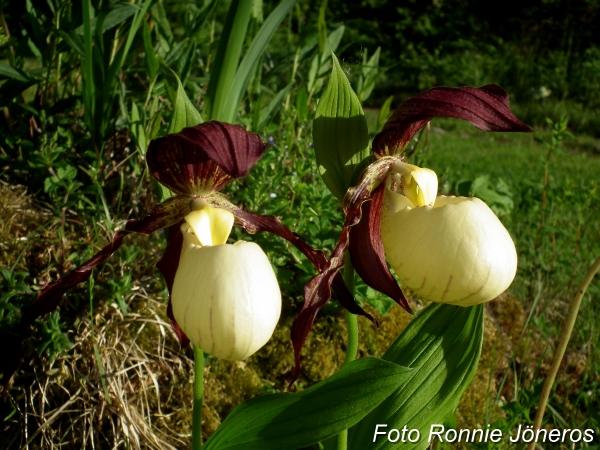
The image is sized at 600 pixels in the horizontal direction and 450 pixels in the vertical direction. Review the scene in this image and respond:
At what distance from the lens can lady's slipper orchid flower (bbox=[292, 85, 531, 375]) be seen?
1.00 m

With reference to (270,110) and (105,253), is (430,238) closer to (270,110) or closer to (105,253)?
(105,253)

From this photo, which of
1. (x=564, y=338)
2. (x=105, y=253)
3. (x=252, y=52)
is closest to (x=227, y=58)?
(x=252, y=52)

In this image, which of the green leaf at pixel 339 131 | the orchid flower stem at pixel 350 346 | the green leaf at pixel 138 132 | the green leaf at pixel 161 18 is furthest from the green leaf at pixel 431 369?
the green leaf at pixel 161 18

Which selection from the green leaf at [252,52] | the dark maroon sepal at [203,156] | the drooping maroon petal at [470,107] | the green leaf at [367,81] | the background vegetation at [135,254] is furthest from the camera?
the green leaf at [367,81]

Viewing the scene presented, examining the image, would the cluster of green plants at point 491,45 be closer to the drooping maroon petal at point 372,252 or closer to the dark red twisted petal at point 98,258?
the drooping maroon petal at point 372,252

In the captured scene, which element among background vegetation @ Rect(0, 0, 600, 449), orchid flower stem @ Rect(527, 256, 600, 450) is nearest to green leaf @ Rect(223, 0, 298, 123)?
background vegetation @ Rect(0, 0, 600, 449)

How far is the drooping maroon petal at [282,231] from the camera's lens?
1.05 m

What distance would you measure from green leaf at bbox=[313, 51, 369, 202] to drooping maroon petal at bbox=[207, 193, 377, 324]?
127 millimetres

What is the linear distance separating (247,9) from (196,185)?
1.95 feet

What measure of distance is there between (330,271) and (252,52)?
0.85 meters

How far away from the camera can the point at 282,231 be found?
1.13 metres

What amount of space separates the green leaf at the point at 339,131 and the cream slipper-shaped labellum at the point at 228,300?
243 millimetres

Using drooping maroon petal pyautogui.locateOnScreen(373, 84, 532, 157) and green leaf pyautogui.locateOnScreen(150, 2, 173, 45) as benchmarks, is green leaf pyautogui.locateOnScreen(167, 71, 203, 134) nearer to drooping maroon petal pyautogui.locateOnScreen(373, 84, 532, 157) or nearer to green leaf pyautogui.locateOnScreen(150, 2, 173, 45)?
drooping maroon petal pyautogui.locateOnScreen(373, 84, 532, 157)

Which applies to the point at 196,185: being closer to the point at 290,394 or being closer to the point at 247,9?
the point at 290,394
